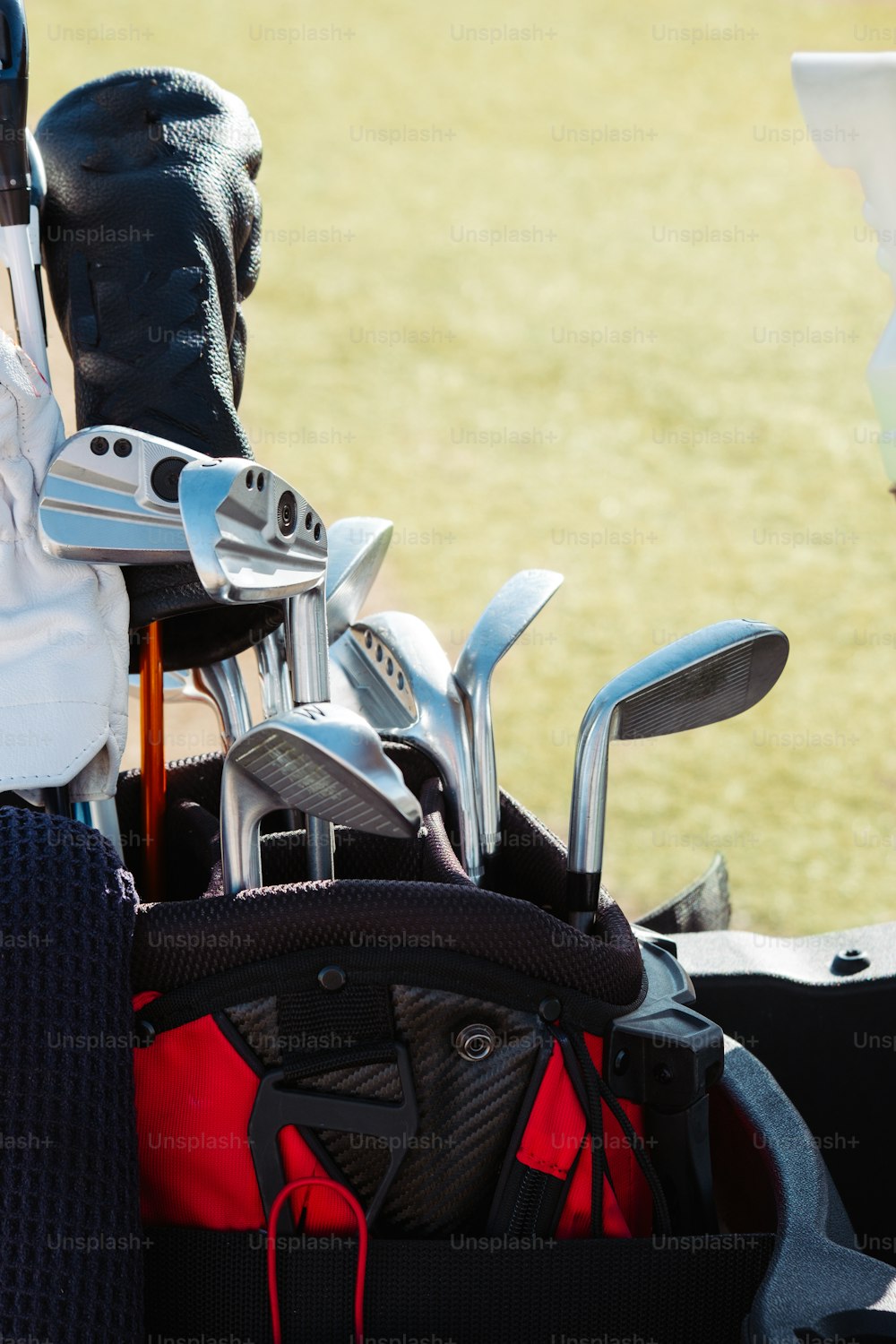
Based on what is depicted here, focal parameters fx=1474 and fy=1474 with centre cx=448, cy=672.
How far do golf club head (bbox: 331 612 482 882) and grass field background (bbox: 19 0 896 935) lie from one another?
1.44 metres

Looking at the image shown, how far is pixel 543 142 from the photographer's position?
7.80 metres

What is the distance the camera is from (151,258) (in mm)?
958

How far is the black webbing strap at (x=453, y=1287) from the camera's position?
861mm

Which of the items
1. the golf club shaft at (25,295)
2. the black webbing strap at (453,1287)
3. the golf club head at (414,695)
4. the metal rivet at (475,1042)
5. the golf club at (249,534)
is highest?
the golf club shaft at (25,295)

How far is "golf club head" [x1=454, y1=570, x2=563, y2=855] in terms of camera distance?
1.03 metres

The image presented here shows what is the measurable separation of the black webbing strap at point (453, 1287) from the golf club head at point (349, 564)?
0.44 m

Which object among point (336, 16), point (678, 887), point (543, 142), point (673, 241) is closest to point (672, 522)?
point (678, 887)

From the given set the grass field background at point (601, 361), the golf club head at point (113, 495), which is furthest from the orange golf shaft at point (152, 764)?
the grass field background at point (601, 361)

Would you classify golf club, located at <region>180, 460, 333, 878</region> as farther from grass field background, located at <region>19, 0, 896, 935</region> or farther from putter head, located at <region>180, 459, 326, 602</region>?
grass field background, located at <region>19, 0, 896, 935</region>

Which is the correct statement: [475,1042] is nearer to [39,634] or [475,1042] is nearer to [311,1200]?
[311,1200]

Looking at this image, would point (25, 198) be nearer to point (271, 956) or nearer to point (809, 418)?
point (271, 956)

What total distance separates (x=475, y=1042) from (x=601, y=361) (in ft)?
16.0

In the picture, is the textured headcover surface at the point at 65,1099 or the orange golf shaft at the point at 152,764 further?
the orange golf shaft at the point at 152,764

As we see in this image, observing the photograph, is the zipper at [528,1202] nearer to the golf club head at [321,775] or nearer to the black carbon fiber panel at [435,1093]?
the black carbon fiber panel at [435,1093]
